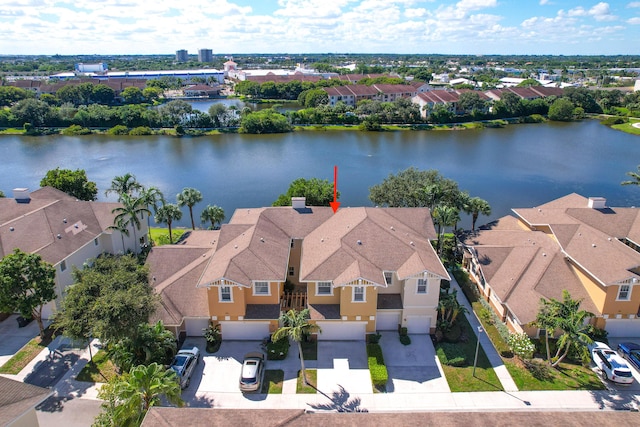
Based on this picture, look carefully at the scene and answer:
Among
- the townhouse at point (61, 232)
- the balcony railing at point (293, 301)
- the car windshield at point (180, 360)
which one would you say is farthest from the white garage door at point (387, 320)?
the townhouse at point (61, 232)


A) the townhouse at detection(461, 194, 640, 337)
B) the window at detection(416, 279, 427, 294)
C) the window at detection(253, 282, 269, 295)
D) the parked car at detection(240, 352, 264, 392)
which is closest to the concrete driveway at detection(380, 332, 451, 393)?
the window at detection(416, 279, 427, 294)

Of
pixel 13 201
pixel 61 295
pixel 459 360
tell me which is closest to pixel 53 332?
pixel 61 295

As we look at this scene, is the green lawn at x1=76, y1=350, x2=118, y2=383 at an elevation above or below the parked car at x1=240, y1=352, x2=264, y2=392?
below

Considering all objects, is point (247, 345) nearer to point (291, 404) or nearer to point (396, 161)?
point (291, 404)

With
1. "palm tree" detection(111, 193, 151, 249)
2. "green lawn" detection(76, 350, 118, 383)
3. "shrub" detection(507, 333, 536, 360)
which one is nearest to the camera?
"green lawn" detection(76, 350, 118, 383)

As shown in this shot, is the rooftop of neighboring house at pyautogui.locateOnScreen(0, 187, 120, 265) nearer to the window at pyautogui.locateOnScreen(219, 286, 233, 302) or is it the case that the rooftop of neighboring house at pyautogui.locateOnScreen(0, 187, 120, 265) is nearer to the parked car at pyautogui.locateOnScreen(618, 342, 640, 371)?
the window at pyautogui.locateOnScreen(219, 286, 233, 302)
